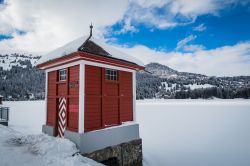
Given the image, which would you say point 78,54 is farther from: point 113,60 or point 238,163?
point 238,163

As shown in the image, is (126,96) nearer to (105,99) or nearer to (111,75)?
(111,75)

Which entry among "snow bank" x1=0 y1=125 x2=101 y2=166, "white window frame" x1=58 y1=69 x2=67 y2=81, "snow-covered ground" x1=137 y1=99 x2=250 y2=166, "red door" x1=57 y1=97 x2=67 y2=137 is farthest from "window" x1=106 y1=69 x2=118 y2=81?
"snow-covered ground" x1=137 y1=99 x2=250 y2=166

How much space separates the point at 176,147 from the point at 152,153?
3.07 metres

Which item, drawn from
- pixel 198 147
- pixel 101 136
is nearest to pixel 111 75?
pixel 101 136

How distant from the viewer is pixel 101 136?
877 cm

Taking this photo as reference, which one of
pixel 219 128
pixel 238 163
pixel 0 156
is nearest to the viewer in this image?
pixel 0 156

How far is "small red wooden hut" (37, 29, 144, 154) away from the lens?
8258 mm

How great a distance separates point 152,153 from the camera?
14.8 meters

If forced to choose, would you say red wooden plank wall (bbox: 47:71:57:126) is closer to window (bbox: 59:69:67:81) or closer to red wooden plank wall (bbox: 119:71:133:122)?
window (bbox: 59:69:67:81)

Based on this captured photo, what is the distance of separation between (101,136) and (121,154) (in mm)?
1750

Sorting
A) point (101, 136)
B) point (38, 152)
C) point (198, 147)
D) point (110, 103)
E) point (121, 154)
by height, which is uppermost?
point (110, 103)

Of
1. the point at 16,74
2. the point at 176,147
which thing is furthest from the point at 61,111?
the point at 16,74

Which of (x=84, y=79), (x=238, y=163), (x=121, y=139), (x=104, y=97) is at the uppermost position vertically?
(x=84, y=79)

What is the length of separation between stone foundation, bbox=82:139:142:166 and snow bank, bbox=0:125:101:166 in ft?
4.33
